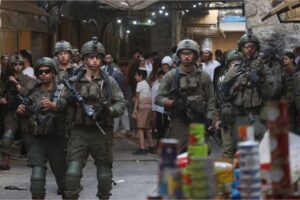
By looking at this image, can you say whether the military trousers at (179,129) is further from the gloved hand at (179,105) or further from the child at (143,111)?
the child at (143,111)

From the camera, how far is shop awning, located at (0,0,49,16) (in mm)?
14427

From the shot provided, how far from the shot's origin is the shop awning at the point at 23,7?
14.4 m

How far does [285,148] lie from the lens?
3.03 metres

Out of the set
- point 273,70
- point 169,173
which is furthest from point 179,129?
point 169,173

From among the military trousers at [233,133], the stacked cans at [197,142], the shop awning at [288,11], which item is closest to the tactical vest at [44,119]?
the military trousers at [233,133]

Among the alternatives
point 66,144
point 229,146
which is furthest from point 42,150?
point 229,146

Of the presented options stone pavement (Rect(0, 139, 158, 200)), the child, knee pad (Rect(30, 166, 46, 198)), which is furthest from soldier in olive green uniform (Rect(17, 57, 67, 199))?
the child

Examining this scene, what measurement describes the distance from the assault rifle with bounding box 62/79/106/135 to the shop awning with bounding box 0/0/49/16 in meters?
7.33

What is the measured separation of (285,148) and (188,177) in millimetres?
472

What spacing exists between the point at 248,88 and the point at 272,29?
3.22 m

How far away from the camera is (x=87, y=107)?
6.97 metres

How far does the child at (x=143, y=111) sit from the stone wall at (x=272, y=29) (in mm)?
2714

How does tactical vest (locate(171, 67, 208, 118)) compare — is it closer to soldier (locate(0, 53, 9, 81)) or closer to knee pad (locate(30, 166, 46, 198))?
knee pad (locate(30, 166, 46, 198))

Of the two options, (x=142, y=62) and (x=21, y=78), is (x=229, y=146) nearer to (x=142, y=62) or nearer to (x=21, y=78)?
(x=21, y=78)
